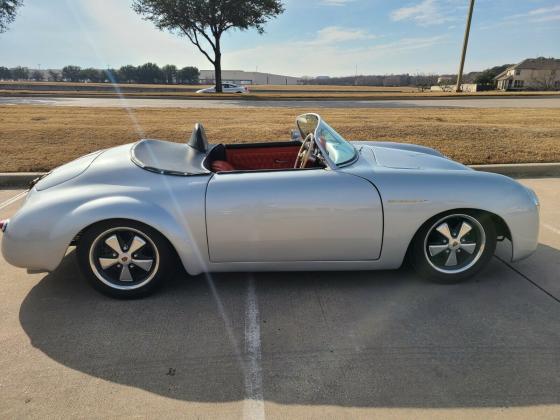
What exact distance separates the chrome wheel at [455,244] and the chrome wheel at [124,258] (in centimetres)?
205

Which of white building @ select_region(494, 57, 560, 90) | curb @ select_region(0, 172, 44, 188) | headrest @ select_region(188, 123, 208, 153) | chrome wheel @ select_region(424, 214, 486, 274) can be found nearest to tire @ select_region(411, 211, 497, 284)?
chrome wheel @ select_region(424, 214, 486, 274)

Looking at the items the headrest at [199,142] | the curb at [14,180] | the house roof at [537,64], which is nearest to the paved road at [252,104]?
the curb at [14,180]

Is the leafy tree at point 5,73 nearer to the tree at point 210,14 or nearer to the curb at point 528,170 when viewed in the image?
the tree at point 210,14

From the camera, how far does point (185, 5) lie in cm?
2845

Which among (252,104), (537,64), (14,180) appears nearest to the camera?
(14,180)

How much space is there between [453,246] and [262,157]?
1943 mm

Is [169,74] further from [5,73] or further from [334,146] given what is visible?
[334,146]

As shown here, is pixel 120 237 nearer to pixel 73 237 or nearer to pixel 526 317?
pixel 73 237

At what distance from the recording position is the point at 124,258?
288 centimetres

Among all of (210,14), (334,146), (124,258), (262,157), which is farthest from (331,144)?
(210,14)

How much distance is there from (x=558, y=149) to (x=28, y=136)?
10.5m

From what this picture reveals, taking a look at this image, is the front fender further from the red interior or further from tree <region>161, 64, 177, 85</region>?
tree <region>161, 64, 177, 85</region>

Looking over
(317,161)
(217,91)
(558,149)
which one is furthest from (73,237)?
(217,91)

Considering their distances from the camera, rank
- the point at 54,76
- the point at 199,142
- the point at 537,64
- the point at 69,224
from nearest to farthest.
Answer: the point at 69,224
the point at 199,142
the point at 537,64
the point at 54,76
